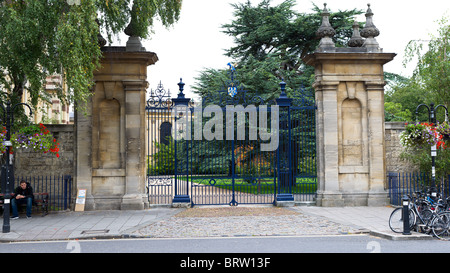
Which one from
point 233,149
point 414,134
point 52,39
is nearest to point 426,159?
point 414,134

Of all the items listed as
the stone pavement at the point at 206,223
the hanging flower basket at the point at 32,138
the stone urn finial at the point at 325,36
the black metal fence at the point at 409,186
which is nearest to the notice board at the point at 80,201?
the stone pavement at the point at 206,223

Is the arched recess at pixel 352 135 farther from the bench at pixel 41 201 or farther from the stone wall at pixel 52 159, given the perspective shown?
the bench at pixel 41 201

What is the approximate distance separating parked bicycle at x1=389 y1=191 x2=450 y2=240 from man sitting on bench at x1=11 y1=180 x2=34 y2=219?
9.96m

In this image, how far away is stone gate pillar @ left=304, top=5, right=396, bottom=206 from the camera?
13.8m

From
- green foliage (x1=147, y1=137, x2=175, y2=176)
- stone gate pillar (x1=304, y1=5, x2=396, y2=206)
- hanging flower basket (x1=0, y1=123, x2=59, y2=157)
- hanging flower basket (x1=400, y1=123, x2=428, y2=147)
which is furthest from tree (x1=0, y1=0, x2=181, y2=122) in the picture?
hanging flower basket (x1=400, y1=123, x2=428, y2=147)

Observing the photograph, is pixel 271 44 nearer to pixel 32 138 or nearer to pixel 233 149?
pixel 233 149

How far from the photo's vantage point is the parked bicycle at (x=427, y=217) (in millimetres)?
8977

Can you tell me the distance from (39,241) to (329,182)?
8915 mm

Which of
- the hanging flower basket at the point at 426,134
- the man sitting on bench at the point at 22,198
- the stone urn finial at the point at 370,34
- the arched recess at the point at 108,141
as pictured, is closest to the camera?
the hanging flower basket at the point at 426,134

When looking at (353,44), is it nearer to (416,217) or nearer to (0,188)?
(416,217)

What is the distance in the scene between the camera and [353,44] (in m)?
14.7

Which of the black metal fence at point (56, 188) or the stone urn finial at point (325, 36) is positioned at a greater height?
the stone urn finial at point (325, 36)

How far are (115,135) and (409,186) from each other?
33.7 feet

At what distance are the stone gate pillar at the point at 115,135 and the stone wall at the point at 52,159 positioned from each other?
661 mm
